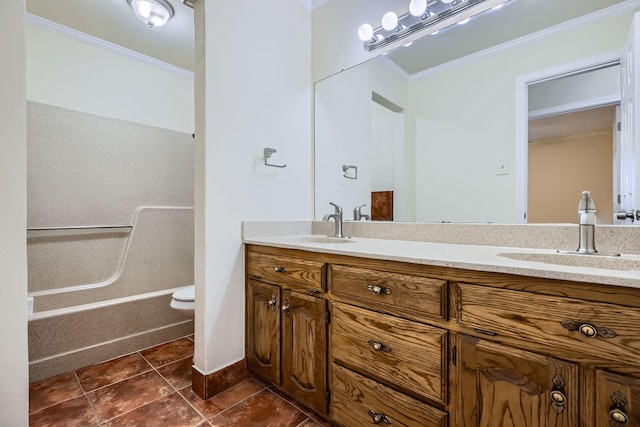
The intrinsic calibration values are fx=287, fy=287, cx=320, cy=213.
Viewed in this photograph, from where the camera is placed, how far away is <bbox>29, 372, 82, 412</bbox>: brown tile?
1452 millimetres

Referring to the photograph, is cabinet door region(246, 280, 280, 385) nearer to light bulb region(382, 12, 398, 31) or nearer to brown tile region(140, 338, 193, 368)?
brown tile region(140, 338, 193, 368)

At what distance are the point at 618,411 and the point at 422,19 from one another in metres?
1.79

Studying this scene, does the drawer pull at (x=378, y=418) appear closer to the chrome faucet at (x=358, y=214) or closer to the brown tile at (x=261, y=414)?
the brown tile at (x=261, y=414)

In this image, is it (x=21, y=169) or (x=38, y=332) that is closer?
(x=21, y=169)

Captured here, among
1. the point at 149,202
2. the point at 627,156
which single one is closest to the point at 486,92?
the point at 627,156

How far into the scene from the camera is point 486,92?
4.78 ft

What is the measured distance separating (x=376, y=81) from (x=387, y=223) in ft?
3.06

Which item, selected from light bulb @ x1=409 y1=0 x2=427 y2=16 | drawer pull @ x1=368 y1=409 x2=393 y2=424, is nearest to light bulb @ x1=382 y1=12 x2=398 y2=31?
light bulb @ x1=409 y1=0 x2=427 y2=16

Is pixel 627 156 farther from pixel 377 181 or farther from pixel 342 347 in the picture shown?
pixel 342 347

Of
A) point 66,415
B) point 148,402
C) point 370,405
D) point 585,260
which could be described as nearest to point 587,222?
point 585,260

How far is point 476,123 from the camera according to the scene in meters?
1.49

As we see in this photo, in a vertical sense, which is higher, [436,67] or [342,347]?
[436,67]

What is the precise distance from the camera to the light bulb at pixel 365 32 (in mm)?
1775

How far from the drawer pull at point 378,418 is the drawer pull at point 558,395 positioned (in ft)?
1.77
